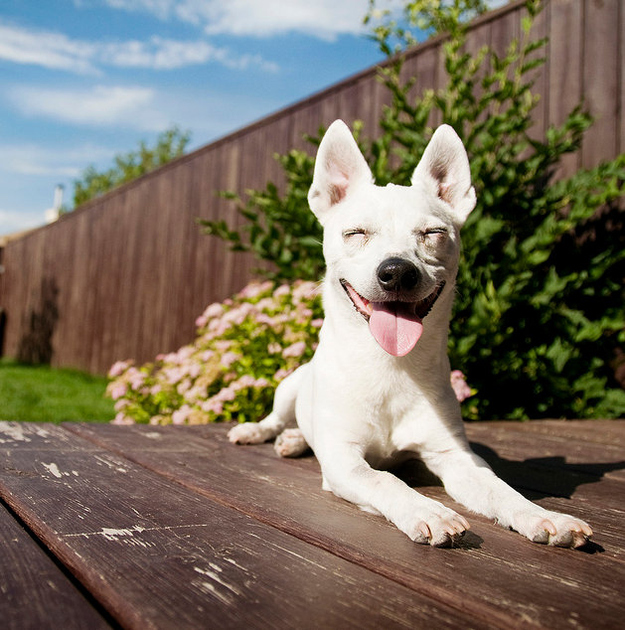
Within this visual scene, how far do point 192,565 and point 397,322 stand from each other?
88 centimetres

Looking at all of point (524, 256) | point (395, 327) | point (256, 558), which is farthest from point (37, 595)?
point (524, 256)

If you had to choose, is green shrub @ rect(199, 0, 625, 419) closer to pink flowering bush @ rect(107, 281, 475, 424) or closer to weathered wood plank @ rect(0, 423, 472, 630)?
pink flowering bush @ rect(107, 281, 475, 424)

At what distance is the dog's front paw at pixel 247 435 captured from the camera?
2.53m

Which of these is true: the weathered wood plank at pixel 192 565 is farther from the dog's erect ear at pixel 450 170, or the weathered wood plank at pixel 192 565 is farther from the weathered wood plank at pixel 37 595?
the dog's erect ear at pixel 450 170

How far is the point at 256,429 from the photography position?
2.58 m

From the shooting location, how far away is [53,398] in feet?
21.9

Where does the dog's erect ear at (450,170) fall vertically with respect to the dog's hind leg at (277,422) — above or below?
above

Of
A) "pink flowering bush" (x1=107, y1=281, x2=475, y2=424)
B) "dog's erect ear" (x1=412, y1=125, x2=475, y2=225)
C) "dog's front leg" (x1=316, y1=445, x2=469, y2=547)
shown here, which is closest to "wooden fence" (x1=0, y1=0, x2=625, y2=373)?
"pink flowering bush" (x1=107, y1=281, x2=475, y2=424)

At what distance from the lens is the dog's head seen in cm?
168

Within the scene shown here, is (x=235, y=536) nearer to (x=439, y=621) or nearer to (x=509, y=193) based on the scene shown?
(x=439, y=621)

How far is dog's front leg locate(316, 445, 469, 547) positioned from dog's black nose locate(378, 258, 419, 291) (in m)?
0.49

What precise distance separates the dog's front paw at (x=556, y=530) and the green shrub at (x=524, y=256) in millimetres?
2174

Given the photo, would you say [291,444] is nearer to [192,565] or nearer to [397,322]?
[397,322]

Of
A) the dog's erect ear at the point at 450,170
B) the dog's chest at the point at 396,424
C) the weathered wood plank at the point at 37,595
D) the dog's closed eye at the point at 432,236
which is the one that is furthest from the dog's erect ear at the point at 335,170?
the weathered wood plank at the point at 37,595
